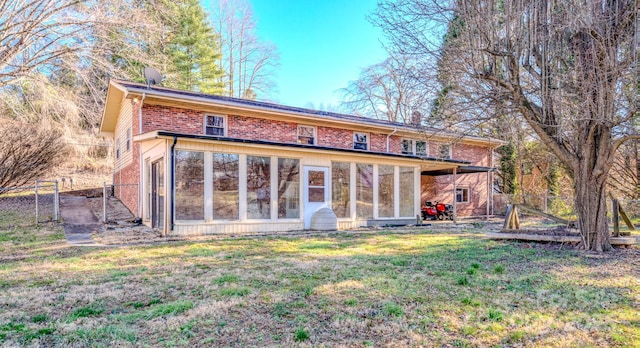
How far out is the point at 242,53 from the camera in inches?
1150

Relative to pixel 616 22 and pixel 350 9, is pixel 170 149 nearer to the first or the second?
pixel 350 9

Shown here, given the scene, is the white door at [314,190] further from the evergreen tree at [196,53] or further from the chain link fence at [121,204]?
the evergreen tree at [196,53]

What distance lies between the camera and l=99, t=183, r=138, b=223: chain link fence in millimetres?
11938

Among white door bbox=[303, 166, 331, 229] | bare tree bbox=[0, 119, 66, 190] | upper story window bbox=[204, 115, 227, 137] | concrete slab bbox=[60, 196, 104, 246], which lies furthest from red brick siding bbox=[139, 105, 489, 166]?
bare tree bbox=[0, 119, 66, 190]

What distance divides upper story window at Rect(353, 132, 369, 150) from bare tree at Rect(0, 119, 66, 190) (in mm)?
11581

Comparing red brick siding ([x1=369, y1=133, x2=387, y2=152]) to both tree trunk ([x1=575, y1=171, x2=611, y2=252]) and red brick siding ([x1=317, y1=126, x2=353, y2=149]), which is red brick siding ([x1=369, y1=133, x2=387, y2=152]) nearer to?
red brick siding ([x1=317, y1=126, x2=353, y2=149])

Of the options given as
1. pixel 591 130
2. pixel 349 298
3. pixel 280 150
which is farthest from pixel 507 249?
pixel 280 150

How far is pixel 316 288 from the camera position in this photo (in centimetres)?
454

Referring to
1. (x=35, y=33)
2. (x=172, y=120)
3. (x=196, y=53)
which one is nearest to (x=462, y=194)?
(x=172, y=120)

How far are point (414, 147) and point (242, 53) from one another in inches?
698

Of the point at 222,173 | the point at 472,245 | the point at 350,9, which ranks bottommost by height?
the point at 472,245

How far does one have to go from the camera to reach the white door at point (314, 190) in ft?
37.6

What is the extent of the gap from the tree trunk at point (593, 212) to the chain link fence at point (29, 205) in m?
13.0

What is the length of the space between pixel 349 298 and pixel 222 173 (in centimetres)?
670
